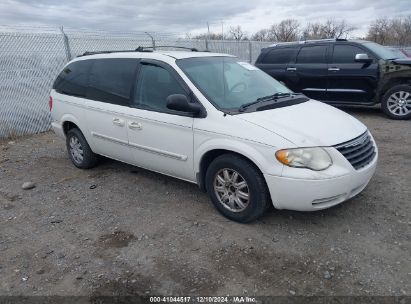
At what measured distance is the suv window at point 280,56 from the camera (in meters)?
9.67

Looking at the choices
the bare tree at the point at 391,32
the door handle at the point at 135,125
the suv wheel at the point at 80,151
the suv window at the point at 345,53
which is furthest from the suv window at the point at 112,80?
the bare tree at the point at 391,32

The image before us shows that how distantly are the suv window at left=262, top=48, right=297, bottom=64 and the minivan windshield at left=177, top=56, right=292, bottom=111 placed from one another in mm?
5148

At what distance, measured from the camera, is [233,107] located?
4000 millimetres

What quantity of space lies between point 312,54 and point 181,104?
21.1 feet

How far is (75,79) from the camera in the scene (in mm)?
5645

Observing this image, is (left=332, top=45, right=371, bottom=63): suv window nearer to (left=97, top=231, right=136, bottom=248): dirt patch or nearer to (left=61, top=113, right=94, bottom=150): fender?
(left=61, top=113, right=94, bottom=150): fender

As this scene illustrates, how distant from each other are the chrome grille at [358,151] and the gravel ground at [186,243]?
1.97ft

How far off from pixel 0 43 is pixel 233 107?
6.15 metres

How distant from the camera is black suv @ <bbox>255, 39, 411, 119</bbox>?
8195mm

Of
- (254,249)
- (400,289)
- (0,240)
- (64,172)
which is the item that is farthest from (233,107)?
(64,172)

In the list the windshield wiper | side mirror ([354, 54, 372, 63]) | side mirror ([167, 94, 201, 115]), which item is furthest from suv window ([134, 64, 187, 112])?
side mirror ([354, 54, 372, 63])

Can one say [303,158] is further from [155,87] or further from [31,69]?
[31,69]

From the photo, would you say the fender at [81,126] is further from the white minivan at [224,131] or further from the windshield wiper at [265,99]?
the windshield wiper at [265,99]

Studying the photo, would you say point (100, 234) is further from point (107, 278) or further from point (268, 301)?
point (268, 301)
